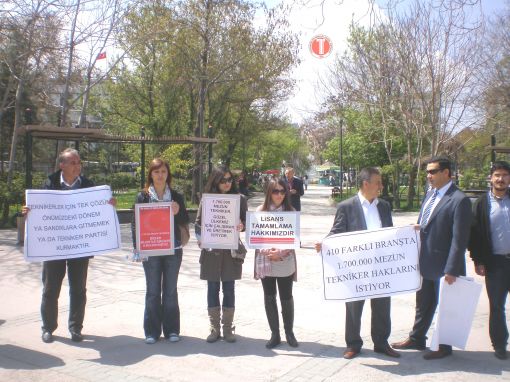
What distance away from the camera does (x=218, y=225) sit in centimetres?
534

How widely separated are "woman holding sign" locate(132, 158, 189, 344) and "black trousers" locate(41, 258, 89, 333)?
2.32ft

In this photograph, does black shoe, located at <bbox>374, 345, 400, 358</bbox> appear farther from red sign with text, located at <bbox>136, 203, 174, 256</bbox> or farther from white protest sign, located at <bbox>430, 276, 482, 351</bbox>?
red sign with text, located at <bbox>136, 203, 174, 256</bbox>

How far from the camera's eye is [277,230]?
5223 millimetres

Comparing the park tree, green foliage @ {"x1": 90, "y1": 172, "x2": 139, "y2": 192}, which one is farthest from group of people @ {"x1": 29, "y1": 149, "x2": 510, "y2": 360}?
green foliage @ {"x1": 90, "y1": 172, "x2": 139, "y2": 192}

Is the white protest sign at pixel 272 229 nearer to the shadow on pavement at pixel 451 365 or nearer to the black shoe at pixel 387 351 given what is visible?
the black shoe at pixel 387 351

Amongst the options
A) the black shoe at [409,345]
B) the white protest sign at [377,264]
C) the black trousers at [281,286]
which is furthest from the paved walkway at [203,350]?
the white protest sign at [377,264]

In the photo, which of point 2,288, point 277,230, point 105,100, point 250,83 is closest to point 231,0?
point 250,83

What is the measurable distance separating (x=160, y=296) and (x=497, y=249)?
10.8ft

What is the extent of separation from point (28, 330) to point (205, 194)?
8.28 feet

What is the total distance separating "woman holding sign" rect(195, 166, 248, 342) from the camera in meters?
5.34

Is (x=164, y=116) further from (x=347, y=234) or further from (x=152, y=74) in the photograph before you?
(x=347, y=234)

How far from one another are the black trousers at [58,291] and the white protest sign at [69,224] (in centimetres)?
16

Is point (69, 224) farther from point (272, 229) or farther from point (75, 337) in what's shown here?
point (272, 229)

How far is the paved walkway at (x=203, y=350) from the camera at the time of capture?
4543mm
